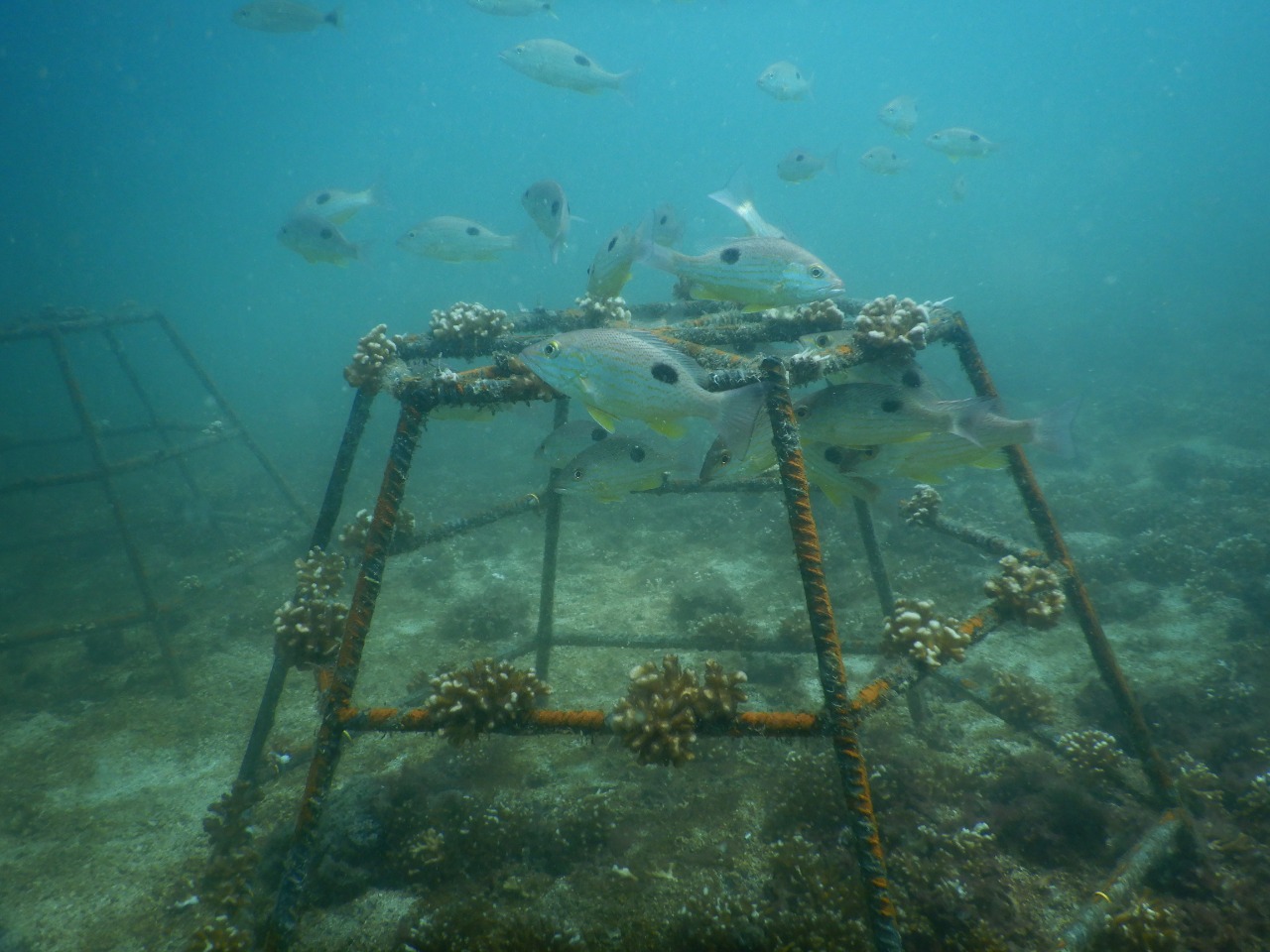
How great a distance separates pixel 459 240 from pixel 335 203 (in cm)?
250

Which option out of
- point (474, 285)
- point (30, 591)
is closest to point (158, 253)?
point (474, 285)

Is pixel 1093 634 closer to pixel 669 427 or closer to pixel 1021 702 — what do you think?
pixel 1021 702

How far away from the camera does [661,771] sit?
4.41m

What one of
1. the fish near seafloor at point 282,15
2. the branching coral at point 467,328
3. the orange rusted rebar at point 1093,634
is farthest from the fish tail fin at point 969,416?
the fish near seafloor at point 282,15

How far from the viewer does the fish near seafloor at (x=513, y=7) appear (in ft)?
33.9

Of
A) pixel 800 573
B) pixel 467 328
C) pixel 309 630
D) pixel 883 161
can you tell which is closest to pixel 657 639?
pixel 800 573

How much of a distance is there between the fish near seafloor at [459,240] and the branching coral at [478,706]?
18.0 feet

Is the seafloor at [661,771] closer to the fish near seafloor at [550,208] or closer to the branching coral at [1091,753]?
the branching coral at [1091,753]

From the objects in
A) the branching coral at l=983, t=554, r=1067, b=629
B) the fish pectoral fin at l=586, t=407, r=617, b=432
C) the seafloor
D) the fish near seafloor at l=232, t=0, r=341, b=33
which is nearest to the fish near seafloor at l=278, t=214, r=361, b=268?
the seafloor

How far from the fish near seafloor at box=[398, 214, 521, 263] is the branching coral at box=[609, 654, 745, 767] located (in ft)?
19.0

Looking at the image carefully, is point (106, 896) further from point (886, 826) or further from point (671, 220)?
point (671, 220)

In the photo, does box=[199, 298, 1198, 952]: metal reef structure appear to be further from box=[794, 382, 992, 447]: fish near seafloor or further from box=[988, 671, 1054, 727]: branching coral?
box=[988, 671, 1054, 727]: branching coral

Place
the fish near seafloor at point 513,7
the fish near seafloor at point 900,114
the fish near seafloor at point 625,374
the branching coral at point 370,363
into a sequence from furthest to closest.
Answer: the fish near seafloor at point 900,114 < the fish near seafloor at point 513,7 < the branching coral at point 370,363 < the fish near seafloor at point 625,374

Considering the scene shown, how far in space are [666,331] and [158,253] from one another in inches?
7180
